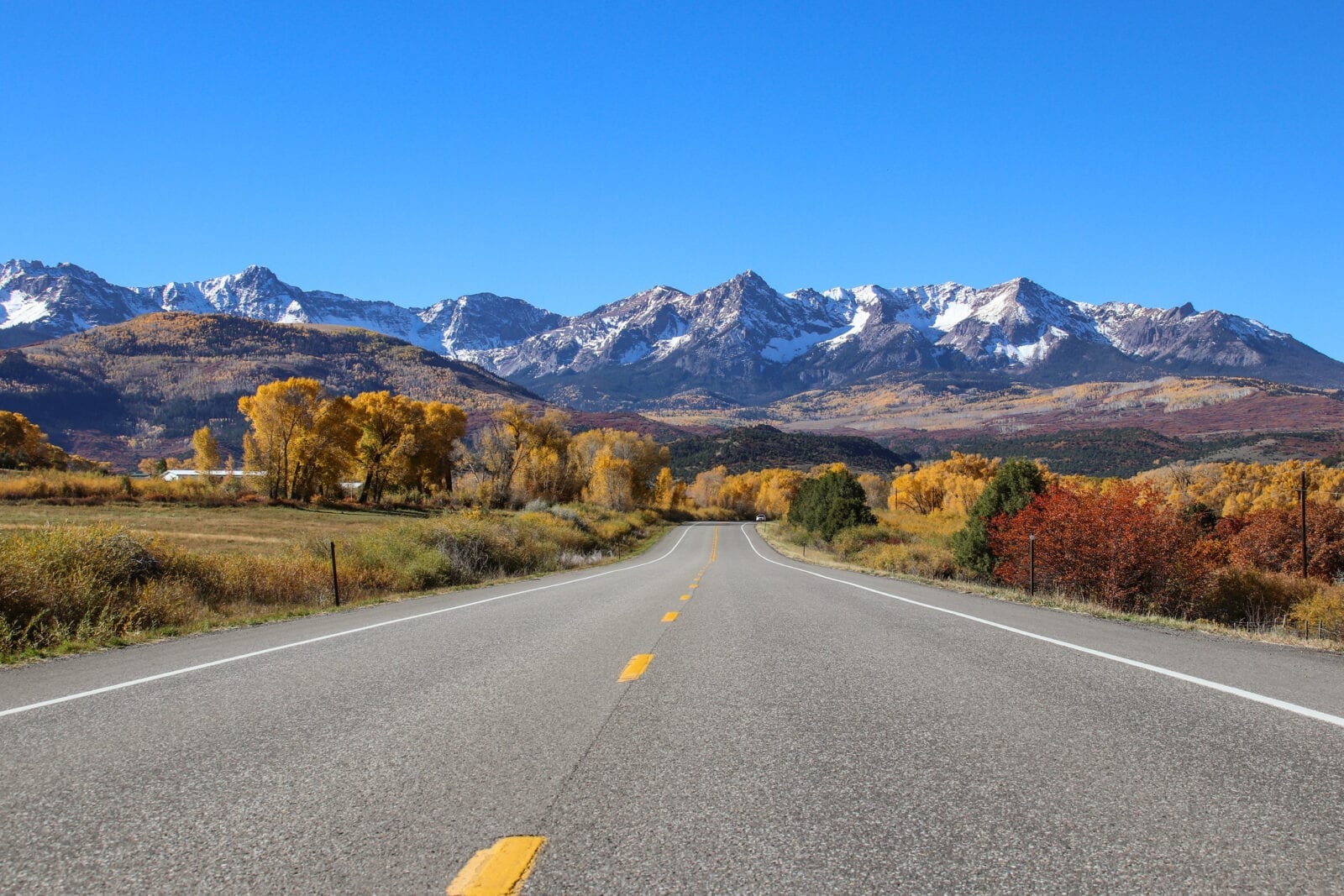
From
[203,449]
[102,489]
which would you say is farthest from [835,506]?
[203,449]

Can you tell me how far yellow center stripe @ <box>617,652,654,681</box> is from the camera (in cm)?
669

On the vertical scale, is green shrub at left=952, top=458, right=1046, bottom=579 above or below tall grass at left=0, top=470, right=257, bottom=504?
above

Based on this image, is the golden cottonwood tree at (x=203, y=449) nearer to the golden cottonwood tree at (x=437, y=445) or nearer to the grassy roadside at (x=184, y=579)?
the golden cottonwood tree at (x=437, y=445)

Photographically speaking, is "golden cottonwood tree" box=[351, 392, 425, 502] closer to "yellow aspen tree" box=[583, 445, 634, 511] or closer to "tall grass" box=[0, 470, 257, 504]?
"tall grass" box=[0, 470, 257, 504]

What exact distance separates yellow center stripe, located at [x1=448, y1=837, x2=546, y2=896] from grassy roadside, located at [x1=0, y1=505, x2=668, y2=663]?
7.76 m

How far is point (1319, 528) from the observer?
4159 cm

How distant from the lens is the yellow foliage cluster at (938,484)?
331ft

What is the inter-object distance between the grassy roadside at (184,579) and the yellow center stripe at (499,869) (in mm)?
7757

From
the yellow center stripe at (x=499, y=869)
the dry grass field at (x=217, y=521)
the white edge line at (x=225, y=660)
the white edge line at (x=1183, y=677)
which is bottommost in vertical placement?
the dry grass field at (x=217, y=521)

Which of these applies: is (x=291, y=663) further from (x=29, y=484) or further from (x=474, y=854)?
(x=29, y=484)

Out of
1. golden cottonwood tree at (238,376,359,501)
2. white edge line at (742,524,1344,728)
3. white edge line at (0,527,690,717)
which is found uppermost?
golden cottonwood tree at (238,376,359,501)

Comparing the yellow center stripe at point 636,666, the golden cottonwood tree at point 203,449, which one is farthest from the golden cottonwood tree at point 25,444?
the yellow center stripe at point 636,666

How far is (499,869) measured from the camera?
9.97 feet

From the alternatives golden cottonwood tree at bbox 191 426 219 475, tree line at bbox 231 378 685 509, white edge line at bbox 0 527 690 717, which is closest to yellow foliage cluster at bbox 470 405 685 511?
tree line at bbox 231 378 685 509
